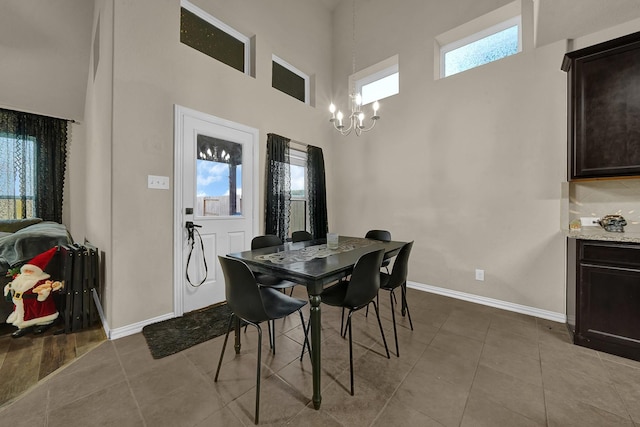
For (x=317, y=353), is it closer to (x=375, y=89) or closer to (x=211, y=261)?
(x=211, y=261)

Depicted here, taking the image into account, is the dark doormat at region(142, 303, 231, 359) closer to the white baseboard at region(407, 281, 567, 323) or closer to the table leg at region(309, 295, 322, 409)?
the table leg at region(309, 295, 322, 409)

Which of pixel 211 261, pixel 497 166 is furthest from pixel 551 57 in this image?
pixel 211 261

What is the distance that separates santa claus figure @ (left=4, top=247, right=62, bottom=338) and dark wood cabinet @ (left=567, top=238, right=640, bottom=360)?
4.53 metres

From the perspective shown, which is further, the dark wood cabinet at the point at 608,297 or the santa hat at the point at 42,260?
the santa hat at the point at 42,260

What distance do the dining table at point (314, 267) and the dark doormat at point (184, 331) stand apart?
478 mm

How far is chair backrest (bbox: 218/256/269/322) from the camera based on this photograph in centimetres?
137

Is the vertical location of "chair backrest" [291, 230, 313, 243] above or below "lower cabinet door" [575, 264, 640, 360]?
above

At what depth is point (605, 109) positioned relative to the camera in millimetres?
2072

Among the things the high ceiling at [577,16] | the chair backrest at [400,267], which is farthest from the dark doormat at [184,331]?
the high ceiling at [577,16]

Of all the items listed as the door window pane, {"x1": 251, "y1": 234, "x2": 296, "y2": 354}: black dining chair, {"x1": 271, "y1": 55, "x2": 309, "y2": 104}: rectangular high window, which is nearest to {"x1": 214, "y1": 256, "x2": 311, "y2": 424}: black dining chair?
{"x1": 251, "y1": 234, "x2": 296, "y2": 354}: black dining chair

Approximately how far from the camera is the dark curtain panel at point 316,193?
13.4ft

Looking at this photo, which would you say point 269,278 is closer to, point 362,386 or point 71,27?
point 362,386

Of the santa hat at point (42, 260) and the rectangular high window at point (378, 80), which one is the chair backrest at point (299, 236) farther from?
the rectangular high window at point (378, 80)

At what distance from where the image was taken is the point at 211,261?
9.50 ft
